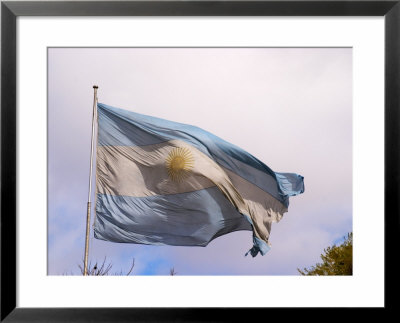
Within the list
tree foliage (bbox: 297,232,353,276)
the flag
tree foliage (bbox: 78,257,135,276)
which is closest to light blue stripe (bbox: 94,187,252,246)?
the flag

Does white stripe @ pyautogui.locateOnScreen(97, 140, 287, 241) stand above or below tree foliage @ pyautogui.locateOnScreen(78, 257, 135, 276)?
above

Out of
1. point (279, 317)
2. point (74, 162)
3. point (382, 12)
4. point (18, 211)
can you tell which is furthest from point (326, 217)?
point (18, 211)

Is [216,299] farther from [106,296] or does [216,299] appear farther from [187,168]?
[187,168]

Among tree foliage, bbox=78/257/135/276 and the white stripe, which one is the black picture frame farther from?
the white stripe

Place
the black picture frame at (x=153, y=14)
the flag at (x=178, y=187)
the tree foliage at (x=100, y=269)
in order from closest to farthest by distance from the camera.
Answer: the black picture frame at (x=153, y=14), the tree foliage at (x=100, y=269), the flag at (x=178, y=187)

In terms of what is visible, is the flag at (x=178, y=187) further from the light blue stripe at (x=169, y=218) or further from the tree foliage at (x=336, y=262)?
the tree foliage at (x=336, y=262)

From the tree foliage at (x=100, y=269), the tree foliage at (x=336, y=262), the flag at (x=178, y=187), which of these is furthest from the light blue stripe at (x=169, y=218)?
the tree foliage at (x=336, y=262)

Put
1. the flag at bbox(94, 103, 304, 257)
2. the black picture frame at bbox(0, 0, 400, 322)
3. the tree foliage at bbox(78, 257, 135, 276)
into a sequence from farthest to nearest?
the flag at bbox(94, 103, 304, 257) → the tree foliage at bbox(78, 257, 135, 276) → the black picture frame at bbox(0, 0, 400, 322)
